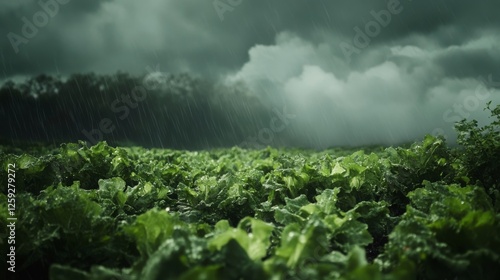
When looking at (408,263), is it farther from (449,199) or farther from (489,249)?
(449,199)

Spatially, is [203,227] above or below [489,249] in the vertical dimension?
above

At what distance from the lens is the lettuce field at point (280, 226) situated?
1913 mm

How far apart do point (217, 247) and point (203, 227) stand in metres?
0.73

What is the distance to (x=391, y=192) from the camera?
4.39 m

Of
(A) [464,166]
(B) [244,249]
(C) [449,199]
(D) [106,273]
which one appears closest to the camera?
(D) [106,273]

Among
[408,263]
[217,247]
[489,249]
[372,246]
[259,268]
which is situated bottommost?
[372,246]

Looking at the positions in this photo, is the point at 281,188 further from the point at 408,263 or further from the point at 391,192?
the point at 408,263

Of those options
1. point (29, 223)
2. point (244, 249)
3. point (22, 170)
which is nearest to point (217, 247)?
point (244, 249)

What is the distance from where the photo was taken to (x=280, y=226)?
3.26 metres

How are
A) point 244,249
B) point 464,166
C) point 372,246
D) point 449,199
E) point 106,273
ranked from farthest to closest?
point 464,166
point 372,246
point 449,199
point 244,249
point 106,273

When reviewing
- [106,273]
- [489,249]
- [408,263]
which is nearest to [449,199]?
[489,249]

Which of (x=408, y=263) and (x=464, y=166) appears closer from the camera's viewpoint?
(x=408, y=263)

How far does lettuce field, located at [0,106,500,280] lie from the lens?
1.91 metres

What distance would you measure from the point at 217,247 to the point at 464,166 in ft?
11.8
